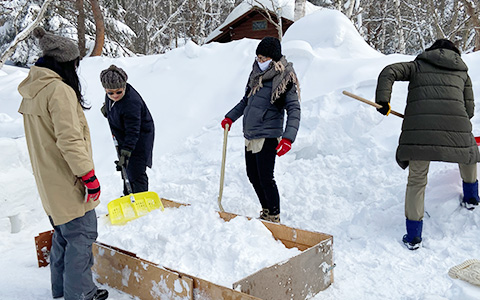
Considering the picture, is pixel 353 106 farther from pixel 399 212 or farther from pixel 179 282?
pixel 179 282

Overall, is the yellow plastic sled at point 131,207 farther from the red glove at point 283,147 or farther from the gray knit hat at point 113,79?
the red glove at point 283,147

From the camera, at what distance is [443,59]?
3328mm

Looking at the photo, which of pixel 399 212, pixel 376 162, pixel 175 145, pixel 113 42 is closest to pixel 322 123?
pixel 376 162

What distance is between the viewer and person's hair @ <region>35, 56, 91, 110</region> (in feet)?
7.85

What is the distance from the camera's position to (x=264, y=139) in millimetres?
3637

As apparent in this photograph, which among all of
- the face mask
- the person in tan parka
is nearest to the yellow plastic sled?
the person in tan parka

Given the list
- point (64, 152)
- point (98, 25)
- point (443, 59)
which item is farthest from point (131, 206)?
point (98, 25)

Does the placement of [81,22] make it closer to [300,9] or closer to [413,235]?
[300,9]

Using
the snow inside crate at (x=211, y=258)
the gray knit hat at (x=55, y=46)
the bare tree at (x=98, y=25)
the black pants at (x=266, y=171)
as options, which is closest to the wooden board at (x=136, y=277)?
the snow inside crate at (x=211, y=258)

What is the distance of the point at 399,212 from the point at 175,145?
12.2 feet

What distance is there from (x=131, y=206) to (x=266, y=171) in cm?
125

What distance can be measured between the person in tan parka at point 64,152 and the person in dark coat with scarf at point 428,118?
7.51 feet

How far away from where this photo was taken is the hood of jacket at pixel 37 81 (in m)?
2.30

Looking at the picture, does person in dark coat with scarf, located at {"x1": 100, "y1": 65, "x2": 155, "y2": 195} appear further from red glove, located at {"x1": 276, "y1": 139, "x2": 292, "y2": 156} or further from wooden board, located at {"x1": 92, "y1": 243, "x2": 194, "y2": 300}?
red glove, located at {"x1": 276, "y1": 139, "x2": 292, "y2": 156}
